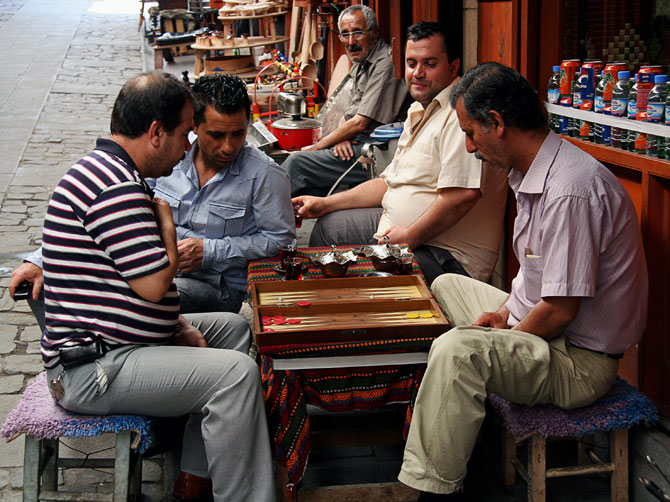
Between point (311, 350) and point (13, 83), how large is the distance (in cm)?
1219

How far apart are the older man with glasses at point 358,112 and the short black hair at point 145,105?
3.58m

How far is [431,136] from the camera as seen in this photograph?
3.91 meters

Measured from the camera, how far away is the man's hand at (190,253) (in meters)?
3.47

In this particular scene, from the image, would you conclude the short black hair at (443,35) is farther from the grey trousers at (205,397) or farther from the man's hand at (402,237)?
the grey trousers at (205,397)

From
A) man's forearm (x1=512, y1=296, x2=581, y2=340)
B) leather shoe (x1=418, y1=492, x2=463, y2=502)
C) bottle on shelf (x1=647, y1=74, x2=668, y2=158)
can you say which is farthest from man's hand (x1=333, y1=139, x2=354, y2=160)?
leather shoe (x1=418, y1=492, x2=463, y2=502)

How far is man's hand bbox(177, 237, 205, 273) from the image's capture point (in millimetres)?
3473

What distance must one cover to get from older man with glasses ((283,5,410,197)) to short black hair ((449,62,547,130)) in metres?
3.52

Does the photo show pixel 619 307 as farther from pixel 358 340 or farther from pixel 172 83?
pixel 172 83

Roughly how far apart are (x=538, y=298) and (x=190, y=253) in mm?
1484

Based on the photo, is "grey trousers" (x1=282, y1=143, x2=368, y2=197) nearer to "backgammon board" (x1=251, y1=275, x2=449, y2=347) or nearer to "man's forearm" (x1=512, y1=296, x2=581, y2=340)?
"backgammon board" (x1=251, y1=275, x2=449, y2=347)

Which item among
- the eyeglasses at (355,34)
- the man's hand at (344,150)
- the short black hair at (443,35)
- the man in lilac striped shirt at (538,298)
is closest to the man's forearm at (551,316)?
the man in lilac striped shirt at (538,298)

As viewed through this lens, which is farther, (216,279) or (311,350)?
(216,279)

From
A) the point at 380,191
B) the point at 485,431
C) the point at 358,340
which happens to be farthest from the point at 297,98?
the point at 358,340

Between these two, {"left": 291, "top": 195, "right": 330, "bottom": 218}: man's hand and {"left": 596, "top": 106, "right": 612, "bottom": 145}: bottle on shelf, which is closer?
{"left": 596, "top": 106, "right": 612, "bottom": 145}: bottle on shelf
